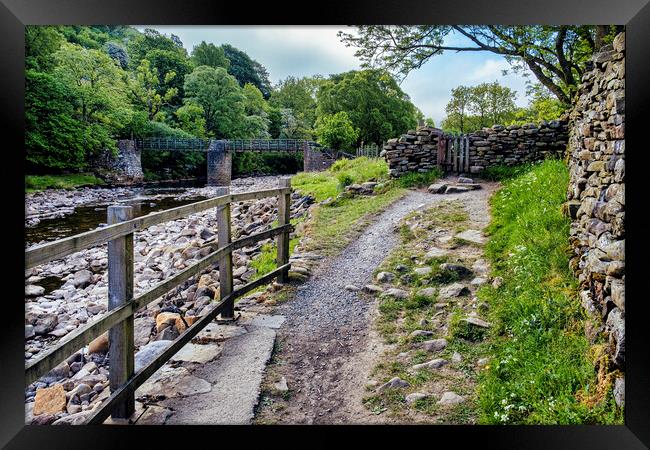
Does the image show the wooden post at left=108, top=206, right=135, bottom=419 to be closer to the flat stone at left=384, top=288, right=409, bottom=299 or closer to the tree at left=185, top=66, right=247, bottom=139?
the flat stone at left=384, top=288, right=409, bottom=299

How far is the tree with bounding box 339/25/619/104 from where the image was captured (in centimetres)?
677

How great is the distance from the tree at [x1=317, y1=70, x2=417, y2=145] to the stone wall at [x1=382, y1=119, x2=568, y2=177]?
688 mm

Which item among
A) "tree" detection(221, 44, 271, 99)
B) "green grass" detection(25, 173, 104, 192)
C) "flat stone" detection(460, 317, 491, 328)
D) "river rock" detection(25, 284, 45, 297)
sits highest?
"tree" detection(221, 44, 271, 99)

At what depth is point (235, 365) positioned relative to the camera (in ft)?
10.1

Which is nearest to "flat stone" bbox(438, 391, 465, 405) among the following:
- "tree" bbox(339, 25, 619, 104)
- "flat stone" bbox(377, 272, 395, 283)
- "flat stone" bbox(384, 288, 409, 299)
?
"flat stone" bbox(384, 288, 409, 299)

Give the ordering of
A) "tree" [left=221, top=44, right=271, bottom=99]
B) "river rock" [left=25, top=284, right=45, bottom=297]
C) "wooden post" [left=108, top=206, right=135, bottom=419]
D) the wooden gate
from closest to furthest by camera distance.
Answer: "wooden post" [left=108, top=206, right=135, bottom=419] < "river rock" [left=25, top=284, right=45, bottom=297] < "tree" [left=221, top=44, right=271, bottom=99] < the wooden gate

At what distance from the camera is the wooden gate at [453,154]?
8.80 metres

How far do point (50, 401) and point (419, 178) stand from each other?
7245 millimetres

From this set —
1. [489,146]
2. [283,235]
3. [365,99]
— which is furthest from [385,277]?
[489,146]

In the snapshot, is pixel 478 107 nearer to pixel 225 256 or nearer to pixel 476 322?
pixel 476 322

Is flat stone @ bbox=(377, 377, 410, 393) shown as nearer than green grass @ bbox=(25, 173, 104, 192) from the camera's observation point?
Yes
